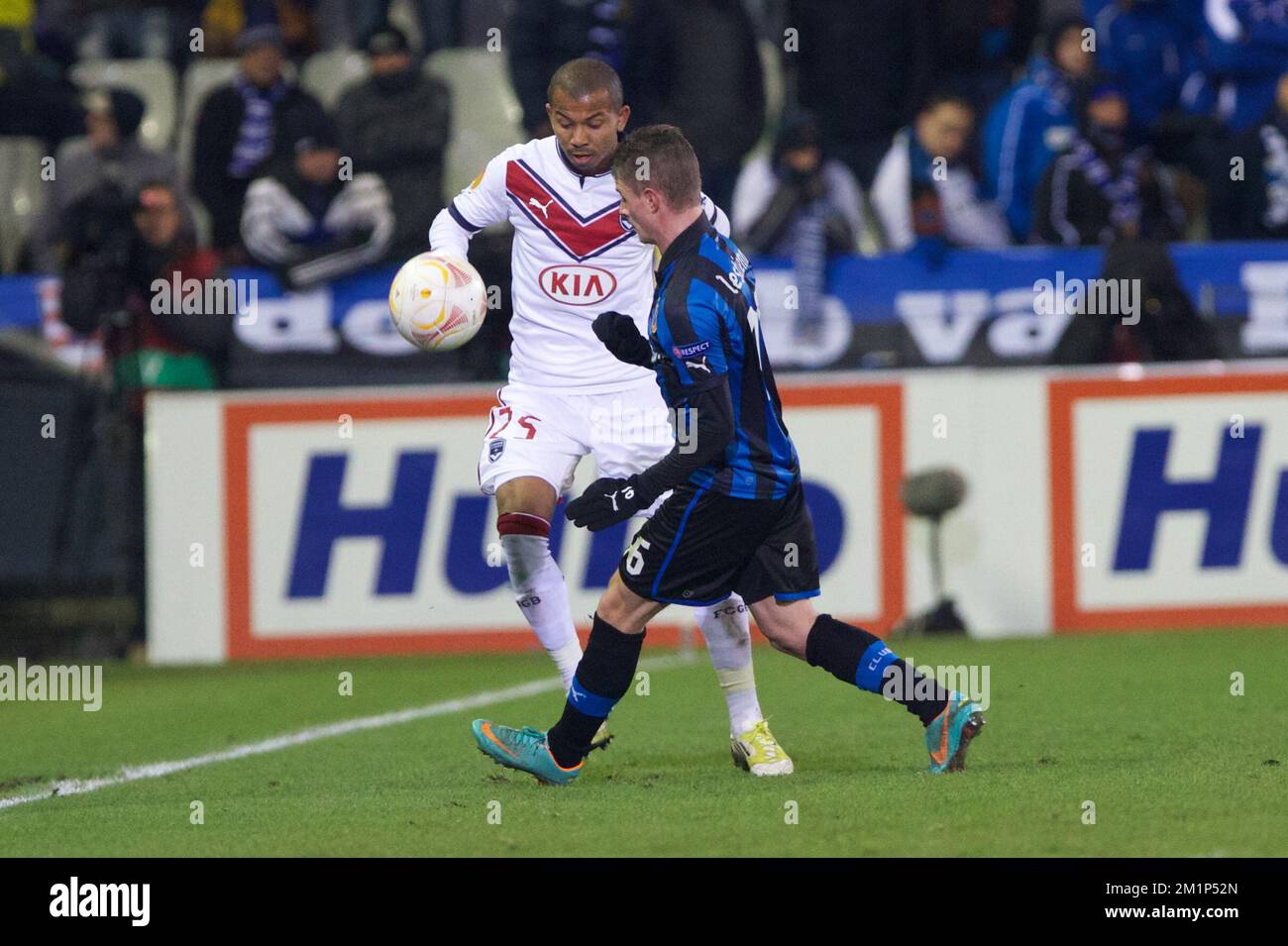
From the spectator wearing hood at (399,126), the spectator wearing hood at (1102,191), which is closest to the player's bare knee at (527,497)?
the spectator wearing hood at (399,126)

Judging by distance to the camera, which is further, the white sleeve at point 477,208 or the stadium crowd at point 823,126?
the stadium crowd at point 823,126

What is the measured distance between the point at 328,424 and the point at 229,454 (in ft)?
1.75

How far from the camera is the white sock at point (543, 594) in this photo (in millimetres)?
7035

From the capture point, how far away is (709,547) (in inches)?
233

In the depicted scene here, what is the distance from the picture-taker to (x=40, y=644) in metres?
10.6

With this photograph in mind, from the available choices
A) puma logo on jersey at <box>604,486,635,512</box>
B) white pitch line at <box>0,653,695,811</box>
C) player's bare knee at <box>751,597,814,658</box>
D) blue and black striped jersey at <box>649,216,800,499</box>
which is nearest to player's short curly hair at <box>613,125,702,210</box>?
blue and black striped jersey at <box>649,216,800,499</box>

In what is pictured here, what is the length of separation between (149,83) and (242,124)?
132 centimetres

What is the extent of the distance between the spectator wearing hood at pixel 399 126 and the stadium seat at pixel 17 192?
77.0 inches

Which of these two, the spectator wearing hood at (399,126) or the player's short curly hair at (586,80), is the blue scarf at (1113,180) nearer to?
the spectator wearing hood at (399,126)

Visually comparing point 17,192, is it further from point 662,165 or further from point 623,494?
point 623,494

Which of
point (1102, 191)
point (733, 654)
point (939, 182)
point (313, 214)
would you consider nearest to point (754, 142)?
point (939, 182)

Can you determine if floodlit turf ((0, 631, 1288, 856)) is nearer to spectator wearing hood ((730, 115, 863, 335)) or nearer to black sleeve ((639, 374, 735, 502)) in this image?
black sleeve ((639, 374, 735, 502))
